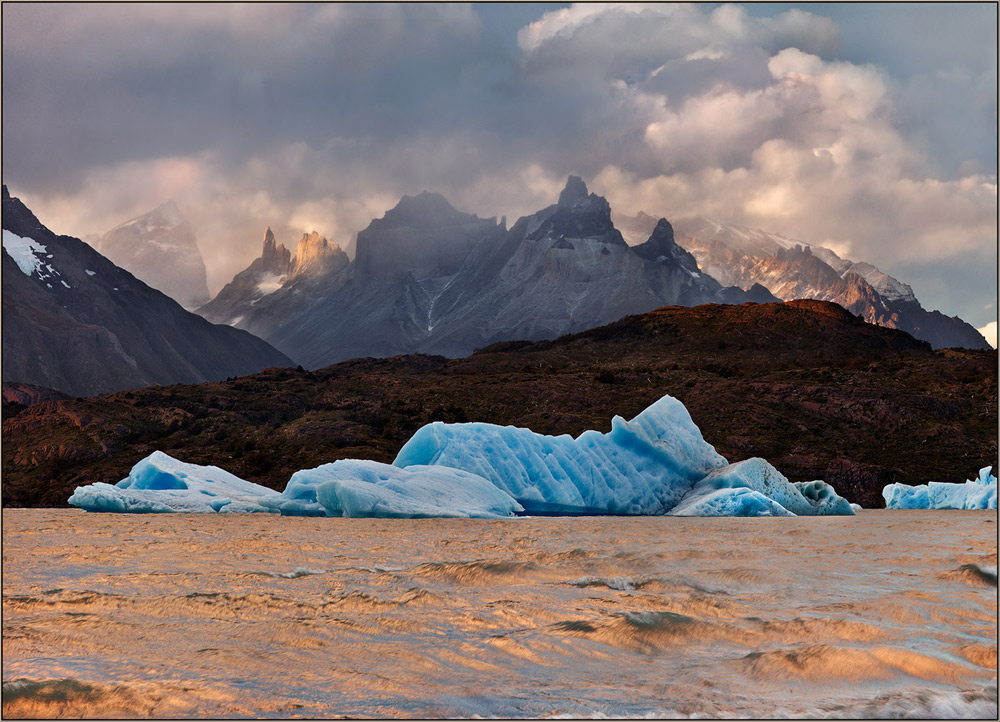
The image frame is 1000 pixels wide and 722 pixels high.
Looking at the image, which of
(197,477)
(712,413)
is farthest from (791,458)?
(197,477)

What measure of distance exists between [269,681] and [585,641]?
319cm

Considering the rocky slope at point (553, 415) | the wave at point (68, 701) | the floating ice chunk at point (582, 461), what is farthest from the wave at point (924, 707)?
the rocky slope at point (553, 415)

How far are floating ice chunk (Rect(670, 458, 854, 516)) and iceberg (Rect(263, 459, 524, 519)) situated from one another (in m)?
8.32

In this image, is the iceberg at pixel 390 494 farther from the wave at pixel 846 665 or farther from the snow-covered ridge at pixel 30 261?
the snow-covered ridge at pixel 30 261

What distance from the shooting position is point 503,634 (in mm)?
8758

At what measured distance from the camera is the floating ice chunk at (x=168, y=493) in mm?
38250

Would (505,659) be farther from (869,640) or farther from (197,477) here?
(197,477)

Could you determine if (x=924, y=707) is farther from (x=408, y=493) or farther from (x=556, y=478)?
(x=556, y=478)

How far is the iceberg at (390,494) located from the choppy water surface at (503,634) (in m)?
13.7

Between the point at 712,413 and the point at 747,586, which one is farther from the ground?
the point at 712,413

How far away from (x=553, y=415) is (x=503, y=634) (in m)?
70.3

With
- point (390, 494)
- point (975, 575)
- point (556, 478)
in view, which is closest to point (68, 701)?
point (975, 575)

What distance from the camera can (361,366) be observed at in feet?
401

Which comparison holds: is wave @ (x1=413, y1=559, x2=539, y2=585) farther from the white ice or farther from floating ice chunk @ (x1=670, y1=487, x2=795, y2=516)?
the white ice
